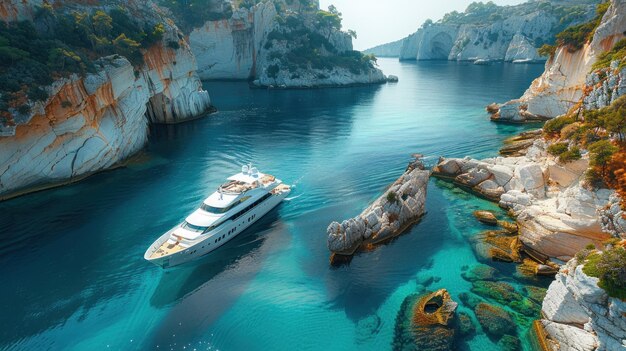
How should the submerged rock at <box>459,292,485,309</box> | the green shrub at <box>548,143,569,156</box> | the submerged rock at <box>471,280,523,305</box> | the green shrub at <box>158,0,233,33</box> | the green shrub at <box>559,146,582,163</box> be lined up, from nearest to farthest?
the submerged rock at <box>459,292,485,309</box> → the submerged rock at <box>471,280,523,305</box> → the green shrub at <box>559,146,582,163</box> → the green shrub at <box>548,143,569,156</box> → the green shrub at <box>158,0,233,33</box>

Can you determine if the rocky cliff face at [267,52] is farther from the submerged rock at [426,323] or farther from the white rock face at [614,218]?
the submerged rock at [426,323]

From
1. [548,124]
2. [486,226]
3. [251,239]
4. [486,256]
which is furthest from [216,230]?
[548,124]

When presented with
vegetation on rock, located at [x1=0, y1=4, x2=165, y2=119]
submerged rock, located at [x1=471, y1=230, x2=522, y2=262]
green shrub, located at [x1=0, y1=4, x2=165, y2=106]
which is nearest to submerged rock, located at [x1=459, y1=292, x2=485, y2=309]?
submerged rock, located at [x1=471, y1=230, x2=522, y2=262]

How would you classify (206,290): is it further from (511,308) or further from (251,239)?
(511,308)

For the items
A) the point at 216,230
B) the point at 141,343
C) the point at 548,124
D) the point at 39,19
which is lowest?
the point at 141,343

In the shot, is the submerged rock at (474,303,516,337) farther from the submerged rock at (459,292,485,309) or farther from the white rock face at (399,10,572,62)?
the white rock face at (399,10,572,62)

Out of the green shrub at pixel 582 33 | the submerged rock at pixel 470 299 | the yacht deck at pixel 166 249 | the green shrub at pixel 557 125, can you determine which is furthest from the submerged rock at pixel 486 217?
the green shrub at pixel 582 33
